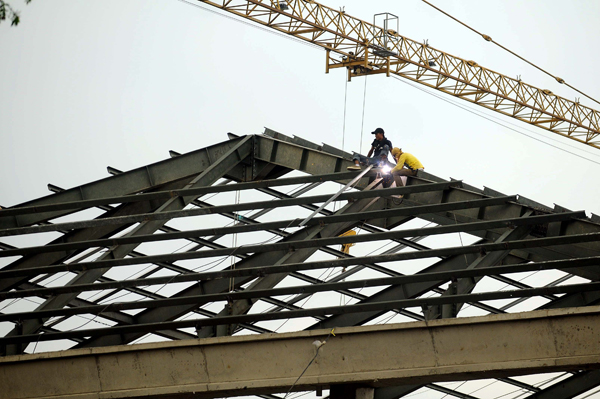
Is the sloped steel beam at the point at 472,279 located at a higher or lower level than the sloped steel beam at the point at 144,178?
lower

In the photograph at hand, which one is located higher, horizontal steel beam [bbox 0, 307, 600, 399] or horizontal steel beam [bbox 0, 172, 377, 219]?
horizontal steel beam [bbox 0, 172, 377, 219]

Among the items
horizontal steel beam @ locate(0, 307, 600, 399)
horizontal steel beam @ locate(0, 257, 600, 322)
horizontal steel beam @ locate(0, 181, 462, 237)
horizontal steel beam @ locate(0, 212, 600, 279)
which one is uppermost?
horizontal steel beam @ locate(0, 181, 462, 237)

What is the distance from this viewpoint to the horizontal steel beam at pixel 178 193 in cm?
2086

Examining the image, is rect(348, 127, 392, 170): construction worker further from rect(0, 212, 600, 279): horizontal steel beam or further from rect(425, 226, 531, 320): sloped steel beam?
rect(425, 226, 531, 320): sloped steel beam

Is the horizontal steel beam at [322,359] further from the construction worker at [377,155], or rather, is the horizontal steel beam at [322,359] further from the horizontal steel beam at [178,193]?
the construction worker at [377,155]

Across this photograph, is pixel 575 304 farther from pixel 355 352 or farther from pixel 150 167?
pixel 150 167

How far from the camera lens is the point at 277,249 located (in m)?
19.2

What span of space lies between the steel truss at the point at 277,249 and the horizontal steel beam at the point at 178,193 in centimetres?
4

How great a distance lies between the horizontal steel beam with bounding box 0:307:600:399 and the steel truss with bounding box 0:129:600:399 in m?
0.81

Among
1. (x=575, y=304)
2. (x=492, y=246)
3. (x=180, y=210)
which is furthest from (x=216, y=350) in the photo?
(x=575, y=304)

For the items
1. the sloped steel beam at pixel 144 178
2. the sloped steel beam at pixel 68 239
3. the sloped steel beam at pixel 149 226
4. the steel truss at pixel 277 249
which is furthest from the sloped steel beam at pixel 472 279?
the sloped steel beam at pixel 68 239

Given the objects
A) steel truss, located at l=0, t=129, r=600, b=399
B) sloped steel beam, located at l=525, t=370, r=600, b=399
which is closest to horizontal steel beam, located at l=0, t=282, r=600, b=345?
steel truss, located at l=0, t=129, r=600, b=399

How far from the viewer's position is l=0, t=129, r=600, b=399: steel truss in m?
18.1

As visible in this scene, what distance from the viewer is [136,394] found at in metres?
17.5
